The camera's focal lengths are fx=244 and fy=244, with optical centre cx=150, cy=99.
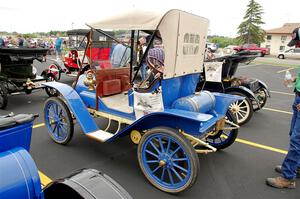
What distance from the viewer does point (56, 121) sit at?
4.04 meters

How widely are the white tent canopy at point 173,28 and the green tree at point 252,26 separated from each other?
52.8 m

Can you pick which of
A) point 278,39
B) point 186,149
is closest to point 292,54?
point 278,39

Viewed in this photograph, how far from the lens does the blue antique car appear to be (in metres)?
2.86

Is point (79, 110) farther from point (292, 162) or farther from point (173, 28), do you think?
point (292, 162)

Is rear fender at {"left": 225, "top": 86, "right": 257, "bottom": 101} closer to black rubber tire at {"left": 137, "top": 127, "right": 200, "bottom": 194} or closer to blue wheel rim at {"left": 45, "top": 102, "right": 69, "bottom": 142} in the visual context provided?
black rubber tire at {"left": 137, "top": 127, "right": 200, "bottom": 194}

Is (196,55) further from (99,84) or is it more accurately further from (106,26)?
(99,84)

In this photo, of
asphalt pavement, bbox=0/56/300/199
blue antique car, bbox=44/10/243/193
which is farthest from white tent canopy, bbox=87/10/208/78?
asphalt pavement, bbox=0/56/300/199

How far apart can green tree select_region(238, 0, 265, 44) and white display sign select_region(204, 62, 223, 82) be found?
5060 centimetres

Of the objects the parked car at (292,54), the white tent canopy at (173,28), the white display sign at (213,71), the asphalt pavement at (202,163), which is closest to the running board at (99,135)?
the asphalt pavement at (202,163)

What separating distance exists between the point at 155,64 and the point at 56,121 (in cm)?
193

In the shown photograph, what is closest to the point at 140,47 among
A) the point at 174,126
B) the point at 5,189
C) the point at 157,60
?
the point at 157,60

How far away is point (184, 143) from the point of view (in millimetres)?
2678

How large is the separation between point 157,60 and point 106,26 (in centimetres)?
84

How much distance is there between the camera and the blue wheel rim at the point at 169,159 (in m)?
2.78
